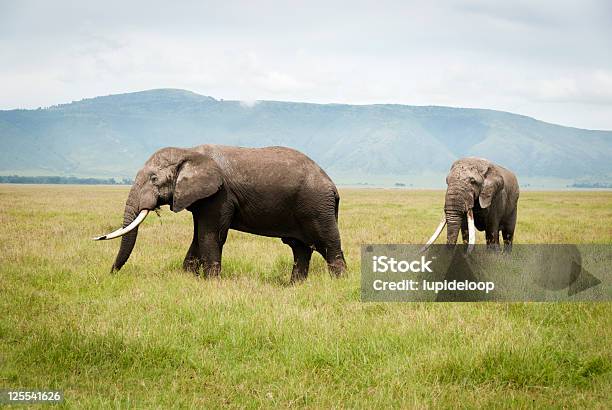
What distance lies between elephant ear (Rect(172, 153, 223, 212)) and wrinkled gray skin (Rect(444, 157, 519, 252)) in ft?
17.1

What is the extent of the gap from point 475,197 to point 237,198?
555cm

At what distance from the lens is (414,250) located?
1521 centimetres

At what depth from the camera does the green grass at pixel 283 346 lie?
20.5 feet

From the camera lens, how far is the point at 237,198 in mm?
11898

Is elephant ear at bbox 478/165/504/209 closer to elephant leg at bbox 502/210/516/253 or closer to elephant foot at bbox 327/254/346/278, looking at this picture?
elephant leg at bbox 502/210/516/253

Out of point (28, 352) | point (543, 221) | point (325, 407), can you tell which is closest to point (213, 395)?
point (325, 407)

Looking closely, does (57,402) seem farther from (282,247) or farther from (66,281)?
(282,247)

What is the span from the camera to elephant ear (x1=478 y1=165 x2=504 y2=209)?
46.4 ft

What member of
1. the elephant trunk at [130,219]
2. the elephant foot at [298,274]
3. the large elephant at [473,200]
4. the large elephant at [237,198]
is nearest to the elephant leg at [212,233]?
the large elephant at [237,198]

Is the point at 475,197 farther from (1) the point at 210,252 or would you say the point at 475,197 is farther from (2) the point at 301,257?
(1) the point at 210,252

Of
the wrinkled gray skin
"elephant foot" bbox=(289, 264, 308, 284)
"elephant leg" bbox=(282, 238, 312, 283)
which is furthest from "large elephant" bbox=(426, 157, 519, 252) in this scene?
"elephant foot" bbox=(289, 264, 308, 284)

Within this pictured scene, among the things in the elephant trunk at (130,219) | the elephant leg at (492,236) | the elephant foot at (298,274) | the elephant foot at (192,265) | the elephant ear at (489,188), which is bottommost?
the elephant foot at (298,274)

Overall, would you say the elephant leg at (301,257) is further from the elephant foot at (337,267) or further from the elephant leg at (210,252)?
the elephant leg at (210,252)

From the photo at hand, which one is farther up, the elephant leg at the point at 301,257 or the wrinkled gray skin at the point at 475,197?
the wrinkled gray skin at the point at 475,197
